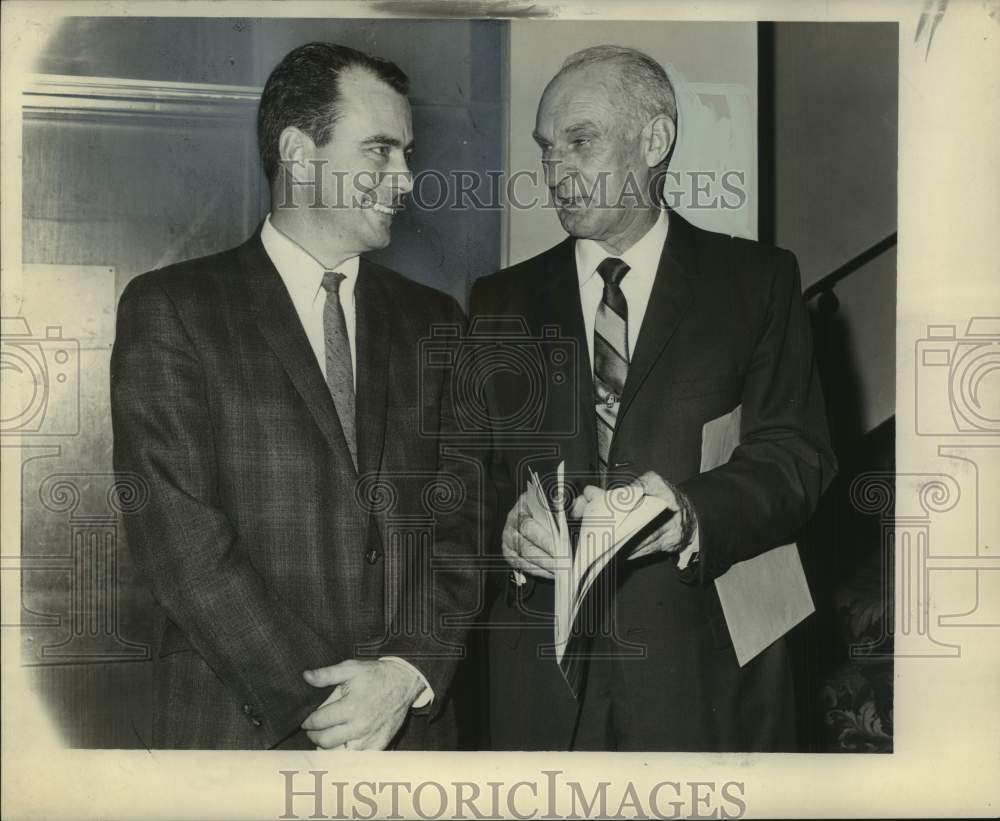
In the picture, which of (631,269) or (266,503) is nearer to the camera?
(266,503)

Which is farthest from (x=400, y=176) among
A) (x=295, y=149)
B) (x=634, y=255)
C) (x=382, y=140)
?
(x=634, y=255)

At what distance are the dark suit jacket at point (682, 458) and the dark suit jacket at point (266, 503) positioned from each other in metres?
0.18

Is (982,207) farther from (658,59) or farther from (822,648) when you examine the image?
(822,648)

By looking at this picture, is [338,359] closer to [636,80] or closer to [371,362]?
[371,362]

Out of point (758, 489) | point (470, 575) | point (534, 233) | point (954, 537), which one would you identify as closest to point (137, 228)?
point (534, 233)

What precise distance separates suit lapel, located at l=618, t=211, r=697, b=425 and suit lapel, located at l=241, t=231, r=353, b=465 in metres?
0.72

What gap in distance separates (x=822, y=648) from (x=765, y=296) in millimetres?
909

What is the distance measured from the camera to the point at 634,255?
3.25 m

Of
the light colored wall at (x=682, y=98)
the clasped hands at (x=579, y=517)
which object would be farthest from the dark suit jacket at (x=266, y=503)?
the light colored wall at (x=682, y=98)

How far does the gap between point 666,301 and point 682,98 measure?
20.4 inches

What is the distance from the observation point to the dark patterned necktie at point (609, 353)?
10.5ft

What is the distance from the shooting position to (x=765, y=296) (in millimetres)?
3238

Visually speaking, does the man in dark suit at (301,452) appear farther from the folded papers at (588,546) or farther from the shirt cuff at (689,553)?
the shirt cuff at (689,553)

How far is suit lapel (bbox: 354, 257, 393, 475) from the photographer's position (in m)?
3.18
